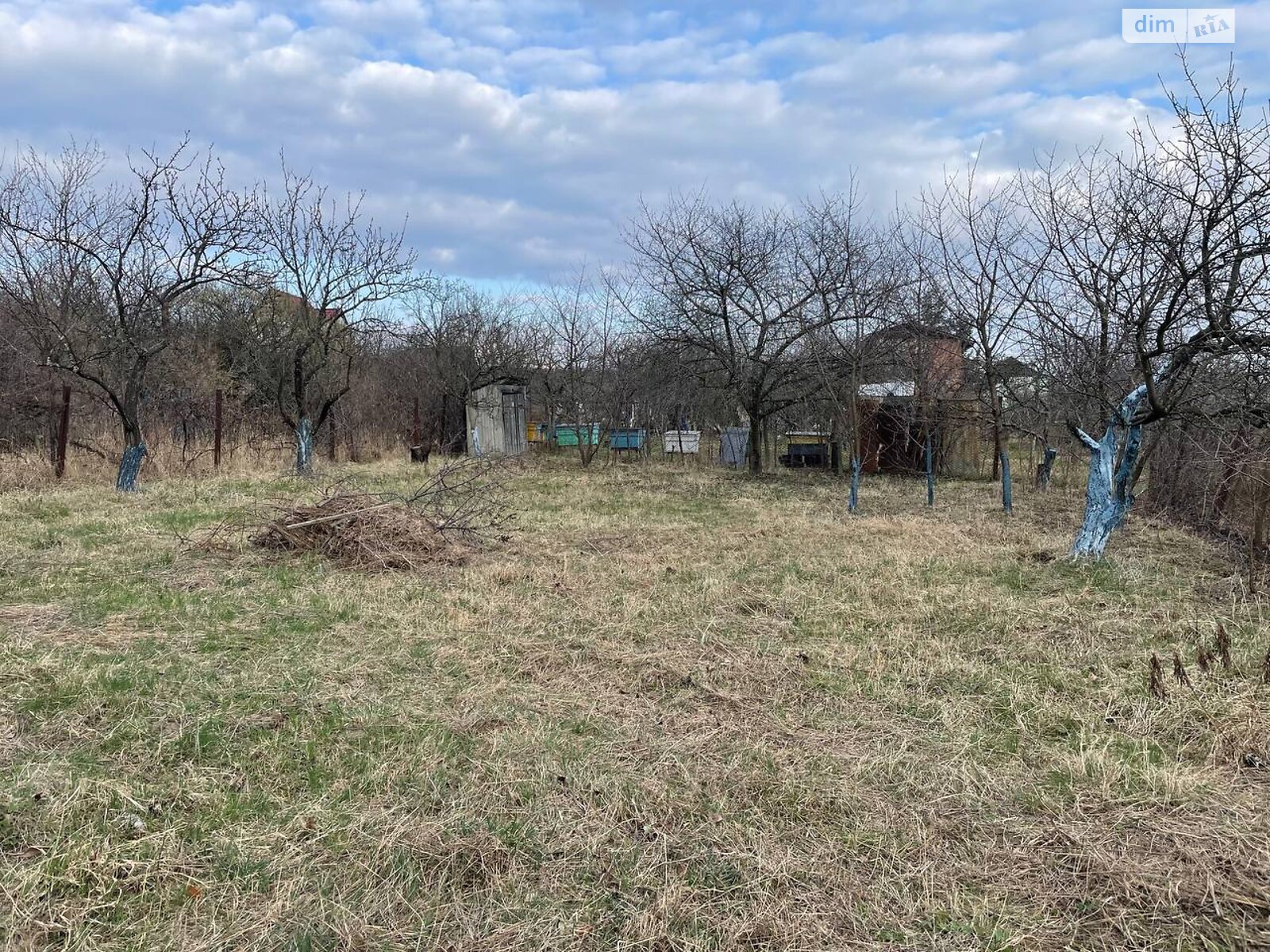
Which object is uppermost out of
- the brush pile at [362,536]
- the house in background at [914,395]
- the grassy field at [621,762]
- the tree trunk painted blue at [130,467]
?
the house in background at [914,395]

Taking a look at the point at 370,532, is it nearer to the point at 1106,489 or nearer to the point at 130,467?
the point at 130,467

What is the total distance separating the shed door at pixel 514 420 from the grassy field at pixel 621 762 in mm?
15000

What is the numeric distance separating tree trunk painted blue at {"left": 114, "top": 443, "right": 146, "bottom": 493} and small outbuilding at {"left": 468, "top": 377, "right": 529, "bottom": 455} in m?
10.1

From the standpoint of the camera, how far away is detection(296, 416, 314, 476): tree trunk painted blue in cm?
1289

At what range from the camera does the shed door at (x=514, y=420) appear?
20812 millimetres

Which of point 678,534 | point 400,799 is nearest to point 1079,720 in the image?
point 400,799

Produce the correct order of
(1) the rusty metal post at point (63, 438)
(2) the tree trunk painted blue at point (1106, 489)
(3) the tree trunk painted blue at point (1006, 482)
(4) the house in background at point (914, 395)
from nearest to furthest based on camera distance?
(2) the tree trunk painted blue at point (1106, 489)
(3) the tree trunk painted blue at point (1006, 482)
(1) the rusty metal post at point (63, 438)
(4) the house in background at point (914, 395)

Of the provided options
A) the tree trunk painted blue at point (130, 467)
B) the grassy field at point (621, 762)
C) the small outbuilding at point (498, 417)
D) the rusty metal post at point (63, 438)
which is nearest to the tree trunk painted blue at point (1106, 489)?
the grassy field at point (621, 762)

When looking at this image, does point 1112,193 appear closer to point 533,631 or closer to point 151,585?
point 533,631

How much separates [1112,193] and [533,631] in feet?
23.1

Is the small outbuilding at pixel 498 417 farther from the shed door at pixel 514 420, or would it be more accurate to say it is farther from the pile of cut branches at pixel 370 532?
the pile of cut branches at pixel 370 532

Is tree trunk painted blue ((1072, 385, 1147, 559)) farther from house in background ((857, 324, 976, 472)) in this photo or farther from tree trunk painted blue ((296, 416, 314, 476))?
tree trunk painted blue ((296, 416, 314, 476))

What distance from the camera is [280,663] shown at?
402 centimetres

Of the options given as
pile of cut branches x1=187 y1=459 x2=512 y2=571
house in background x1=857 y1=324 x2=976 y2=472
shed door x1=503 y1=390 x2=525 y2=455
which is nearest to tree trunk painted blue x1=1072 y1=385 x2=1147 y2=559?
house in background x1=857 y1=324 x2=976 y2=472
